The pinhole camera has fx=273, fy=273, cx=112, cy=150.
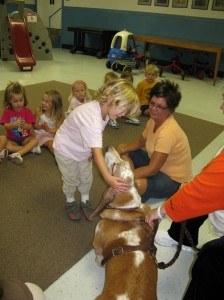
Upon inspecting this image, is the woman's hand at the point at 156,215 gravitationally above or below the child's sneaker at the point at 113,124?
above

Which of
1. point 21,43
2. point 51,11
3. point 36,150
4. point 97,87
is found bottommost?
point 36,150

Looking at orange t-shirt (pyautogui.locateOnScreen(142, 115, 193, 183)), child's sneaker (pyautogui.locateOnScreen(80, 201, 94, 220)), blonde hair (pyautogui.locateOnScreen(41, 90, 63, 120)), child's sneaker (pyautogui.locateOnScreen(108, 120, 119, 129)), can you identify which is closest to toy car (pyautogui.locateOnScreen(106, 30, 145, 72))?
child's sneaker (pyautogui.locateOnScreen(108, 120, 119, 129))

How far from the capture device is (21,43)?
763cm

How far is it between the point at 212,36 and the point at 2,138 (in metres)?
8.03

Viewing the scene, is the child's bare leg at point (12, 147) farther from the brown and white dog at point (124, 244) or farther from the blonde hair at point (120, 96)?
the blonde hair at point (120, 96)

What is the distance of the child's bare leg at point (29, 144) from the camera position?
132 inches

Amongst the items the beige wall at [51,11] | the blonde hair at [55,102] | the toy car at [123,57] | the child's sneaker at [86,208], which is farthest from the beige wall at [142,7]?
the child's sneaker at [86,208]

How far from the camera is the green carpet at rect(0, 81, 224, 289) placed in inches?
77.2

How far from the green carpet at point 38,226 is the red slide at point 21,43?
15.6ft

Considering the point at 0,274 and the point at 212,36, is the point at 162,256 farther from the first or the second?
the point at 212,36

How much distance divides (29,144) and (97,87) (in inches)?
136

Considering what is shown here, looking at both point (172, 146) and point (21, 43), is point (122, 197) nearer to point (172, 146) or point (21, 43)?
point (172, 146)

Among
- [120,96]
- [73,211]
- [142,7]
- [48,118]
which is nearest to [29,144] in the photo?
[48,118]

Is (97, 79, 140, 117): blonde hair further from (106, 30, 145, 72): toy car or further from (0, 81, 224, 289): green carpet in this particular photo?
(106, 30, 145, 72): toy car
